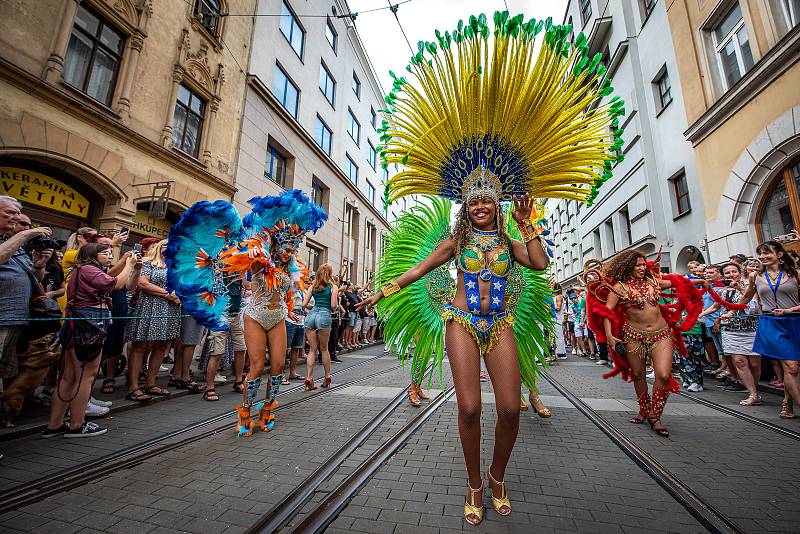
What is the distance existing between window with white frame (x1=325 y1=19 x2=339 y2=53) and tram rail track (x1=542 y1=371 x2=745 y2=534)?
22.6 meters

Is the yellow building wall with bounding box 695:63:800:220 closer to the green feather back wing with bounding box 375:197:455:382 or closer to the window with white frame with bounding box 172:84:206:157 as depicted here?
the green feather back wing with bounding box 375:197:455:382

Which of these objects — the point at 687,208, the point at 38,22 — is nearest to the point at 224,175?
the point at 38,22

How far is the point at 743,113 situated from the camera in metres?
8.64

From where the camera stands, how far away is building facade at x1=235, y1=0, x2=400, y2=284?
13680mm

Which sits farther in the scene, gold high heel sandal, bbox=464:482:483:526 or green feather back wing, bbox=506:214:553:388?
green feather back wing, bbox=506:214:553:388

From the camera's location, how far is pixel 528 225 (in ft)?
8.87

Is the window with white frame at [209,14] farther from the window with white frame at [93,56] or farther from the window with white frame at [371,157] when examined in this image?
the window with white frame at [371,157]

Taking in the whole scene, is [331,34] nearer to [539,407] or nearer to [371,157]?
[371,157]

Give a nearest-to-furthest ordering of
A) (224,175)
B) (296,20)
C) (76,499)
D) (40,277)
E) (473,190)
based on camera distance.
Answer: (76,499) → (473,190) → (40,277) → (224,175) → (296,20)

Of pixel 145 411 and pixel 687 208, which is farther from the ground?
pixel 687 208

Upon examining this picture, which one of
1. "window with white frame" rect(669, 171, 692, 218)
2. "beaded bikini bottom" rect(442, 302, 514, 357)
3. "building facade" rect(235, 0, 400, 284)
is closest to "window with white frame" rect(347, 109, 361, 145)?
"building facade" rect(235, 0, 400, 284)

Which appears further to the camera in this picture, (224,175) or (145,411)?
(224,175)

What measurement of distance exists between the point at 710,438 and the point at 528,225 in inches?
125

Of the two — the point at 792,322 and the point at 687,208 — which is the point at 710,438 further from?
the point at 687,208
